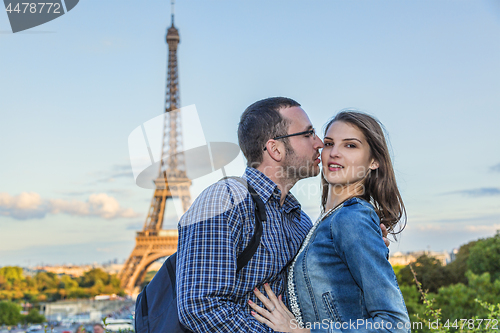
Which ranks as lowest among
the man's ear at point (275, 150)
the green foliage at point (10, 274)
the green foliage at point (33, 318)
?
the green foliage at point (33, 318)

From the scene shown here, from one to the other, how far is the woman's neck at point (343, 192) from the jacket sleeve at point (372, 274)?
0.41 metres

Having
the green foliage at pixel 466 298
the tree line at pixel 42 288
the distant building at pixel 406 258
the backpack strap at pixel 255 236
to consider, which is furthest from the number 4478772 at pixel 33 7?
the tree line at pixel 42 288

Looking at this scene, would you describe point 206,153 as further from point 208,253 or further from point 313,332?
point 313,332

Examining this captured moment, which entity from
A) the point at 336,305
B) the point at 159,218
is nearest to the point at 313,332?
the point at 336,305

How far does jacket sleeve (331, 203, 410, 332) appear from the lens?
1869 mm

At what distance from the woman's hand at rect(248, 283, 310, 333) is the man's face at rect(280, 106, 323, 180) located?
2.56 feet

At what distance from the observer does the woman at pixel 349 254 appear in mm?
1900

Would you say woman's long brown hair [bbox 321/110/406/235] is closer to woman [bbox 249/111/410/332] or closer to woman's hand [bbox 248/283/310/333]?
woman [bbox 249/111/410/332]

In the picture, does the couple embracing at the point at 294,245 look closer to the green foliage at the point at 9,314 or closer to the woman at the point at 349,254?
the woman at the point at 349,254

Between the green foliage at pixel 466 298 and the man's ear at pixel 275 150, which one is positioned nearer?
the man's ear at pixel 275 150

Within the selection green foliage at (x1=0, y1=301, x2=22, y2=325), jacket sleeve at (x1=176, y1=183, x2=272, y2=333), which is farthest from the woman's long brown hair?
green foliage at (x1=0, y1=301, x2=22, y2=325)

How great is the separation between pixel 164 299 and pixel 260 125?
45.0 inches

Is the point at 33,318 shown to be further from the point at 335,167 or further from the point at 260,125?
the point at 335,167

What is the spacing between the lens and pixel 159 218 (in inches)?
1147
